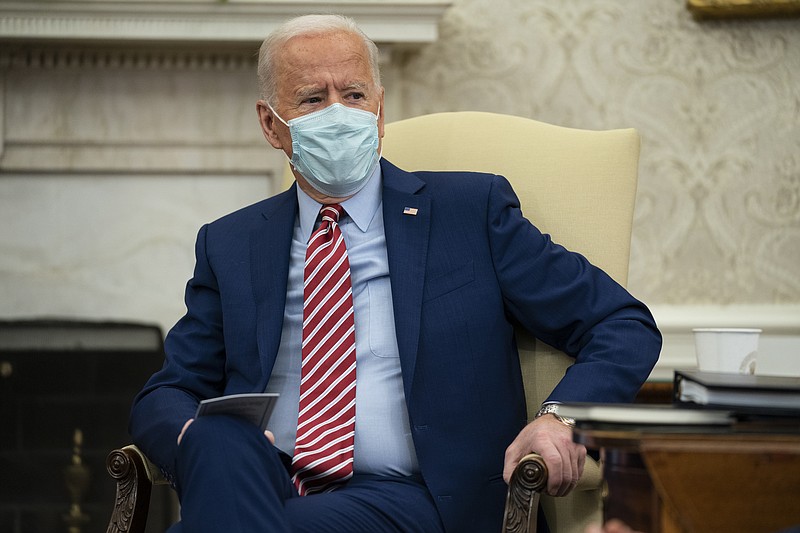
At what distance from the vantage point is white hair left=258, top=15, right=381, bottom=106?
5.85ft

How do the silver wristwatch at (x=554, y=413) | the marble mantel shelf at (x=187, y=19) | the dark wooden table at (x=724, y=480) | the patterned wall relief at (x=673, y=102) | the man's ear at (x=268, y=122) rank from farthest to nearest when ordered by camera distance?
the patterned wall relief at (x=673, y=102) → the marble mantel shelf at (x=187, y=19) → the man's ear at (x=268, y=122) → the silver wristwatch at (x=554, y=413) → the dark wooden table at (x=724, y=480)

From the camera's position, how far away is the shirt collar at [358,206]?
69.2 inches

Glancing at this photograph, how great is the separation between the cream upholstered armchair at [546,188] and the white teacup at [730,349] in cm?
21

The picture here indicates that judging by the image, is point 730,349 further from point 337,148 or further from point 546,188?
point 337,148

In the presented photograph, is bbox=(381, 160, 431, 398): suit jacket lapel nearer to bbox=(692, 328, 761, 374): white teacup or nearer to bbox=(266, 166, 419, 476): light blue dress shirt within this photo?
bbox=(266, 166, 419, 476): light blue dress shirt

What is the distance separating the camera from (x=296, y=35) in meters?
1.78

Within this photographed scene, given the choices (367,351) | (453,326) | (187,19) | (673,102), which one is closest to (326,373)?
(367,351)

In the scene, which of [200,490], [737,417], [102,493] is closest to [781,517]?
[737,417]

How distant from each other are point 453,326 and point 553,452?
347 millimetres

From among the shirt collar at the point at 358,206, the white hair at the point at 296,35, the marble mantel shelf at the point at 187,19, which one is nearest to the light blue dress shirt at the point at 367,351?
the shirt collar at the point at 358,206

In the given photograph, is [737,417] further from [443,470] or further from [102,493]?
[102,493]

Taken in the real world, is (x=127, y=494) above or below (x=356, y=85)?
below

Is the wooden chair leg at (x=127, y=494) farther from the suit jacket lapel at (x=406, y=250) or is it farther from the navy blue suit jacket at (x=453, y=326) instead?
the suit jacket lapel at (x=406, y=250)

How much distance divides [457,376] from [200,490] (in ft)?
1.81
